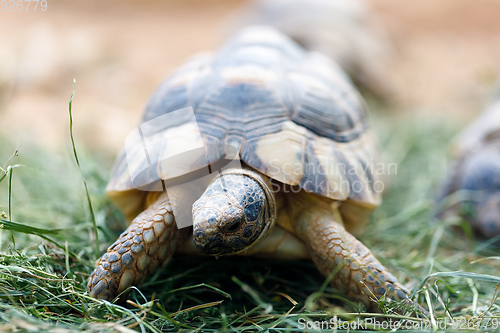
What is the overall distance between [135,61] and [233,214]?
622 cm

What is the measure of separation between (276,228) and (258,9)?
5.46 meters

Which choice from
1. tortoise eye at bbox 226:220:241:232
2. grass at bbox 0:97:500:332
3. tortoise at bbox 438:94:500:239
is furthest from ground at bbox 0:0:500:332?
tortoise eye at bbox 226:220:241:232

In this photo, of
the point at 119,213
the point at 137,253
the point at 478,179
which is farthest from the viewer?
the point at 478,179

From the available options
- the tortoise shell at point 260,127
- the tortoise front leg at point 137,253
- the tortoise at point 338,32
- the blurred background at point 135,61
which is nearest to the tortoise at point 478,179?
the tortoise shell at point 260,127

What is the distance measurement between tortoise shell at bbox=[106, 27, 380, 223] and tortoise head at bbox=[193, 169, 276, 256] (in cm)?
14

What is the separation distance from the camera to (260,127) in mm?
1999

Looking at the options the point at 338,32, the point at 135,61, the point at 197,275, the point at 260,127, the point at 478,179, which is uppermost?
the point at 135,61

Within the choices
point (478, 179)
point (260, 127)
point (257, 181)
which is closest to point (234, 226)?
point (257, 181)

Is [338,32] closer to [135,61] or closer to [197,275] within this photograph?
[135,61]

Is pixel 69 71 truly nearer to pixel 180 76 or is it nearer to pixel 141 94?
pixel 141 94

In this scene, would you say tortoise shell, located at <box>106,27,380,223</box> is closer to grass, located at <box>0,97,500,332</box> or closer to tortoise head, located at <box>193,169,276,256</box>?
tortoise head, located at <box>193,169,276,256</box>

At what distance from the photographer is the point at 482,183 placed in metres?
2.84

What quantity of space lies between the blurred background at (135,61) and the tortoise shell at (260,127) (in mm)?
1501

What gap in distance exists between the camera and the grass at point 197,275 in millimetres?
1604
